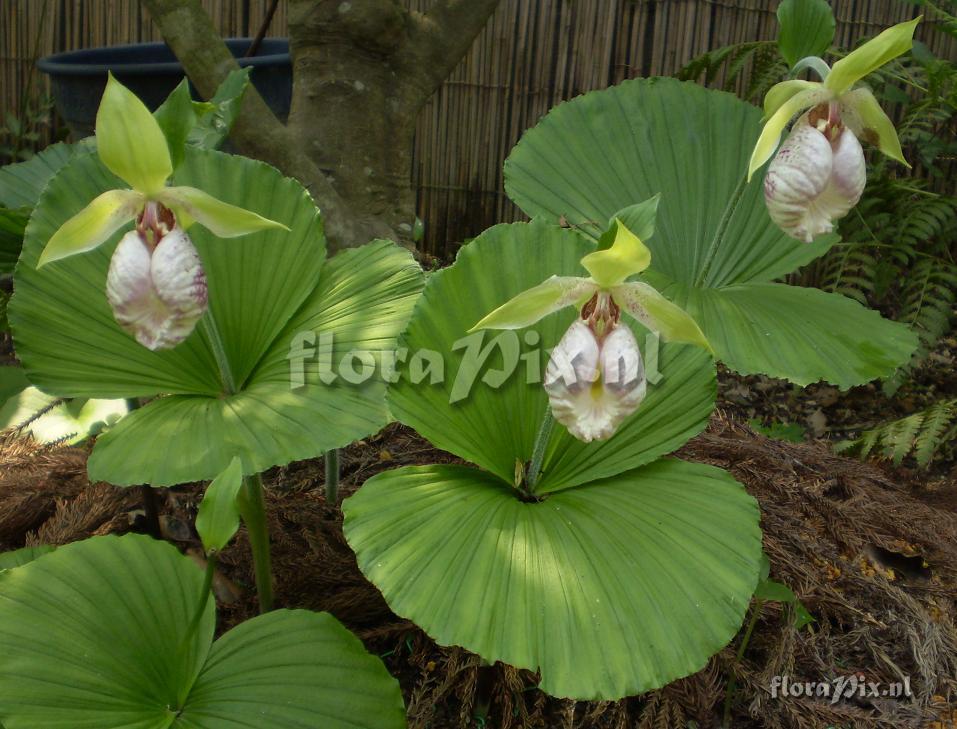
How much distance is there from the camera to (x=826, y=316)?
1143mm

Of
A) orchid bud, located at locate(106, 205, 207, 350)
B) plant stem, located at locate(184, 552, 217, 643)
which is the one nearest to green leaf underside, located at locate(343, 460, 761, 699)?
plant stem, located at locate(184, 552, 217, 643)

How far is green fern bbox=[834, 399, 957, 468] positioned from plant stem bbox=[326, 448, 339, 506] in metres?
1.14

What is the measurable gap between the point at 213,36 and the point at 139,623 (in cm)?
103

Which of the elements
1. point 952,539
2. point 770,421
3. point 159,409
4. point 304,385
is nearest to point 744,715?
point 952,539

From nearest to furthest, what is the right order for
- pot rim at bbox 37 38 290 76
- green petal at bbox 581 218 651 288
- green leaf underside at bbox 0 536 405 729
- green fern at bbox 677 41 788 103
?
1. green petal at bbox 581 218 651 288
2. green leaf underside at bbox 0 536 405 729
3. pot rim at bbox 37 38 290 76
4. green fern at bbox 677 41 788 103

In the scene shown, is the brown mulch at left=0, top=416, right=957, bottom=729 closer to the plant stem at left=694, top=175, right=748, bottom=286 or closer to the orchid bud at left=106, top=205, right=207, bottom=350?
the plant stem at left=694, top=175, right=748, bottom=286

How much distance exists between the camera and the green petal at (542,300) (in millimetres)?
712

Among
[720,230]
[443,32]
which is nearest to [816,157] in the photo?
[720,230]

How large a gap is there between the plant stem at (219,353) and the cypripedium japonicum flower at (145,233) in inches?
4.1

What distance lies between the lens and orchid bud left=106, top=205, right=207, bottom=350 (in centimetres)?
72

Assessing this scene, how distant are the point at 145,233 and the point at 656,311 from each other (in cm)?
45

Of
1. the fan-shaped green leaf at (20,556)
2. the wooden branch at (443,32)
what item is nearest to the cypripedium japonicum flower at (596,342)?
the fan-shaped green leaf at (20,556)

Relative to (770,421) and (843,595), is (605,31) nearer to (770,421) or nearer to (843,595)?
(770,421)

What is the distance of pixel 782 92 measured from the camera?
3.12 ft
